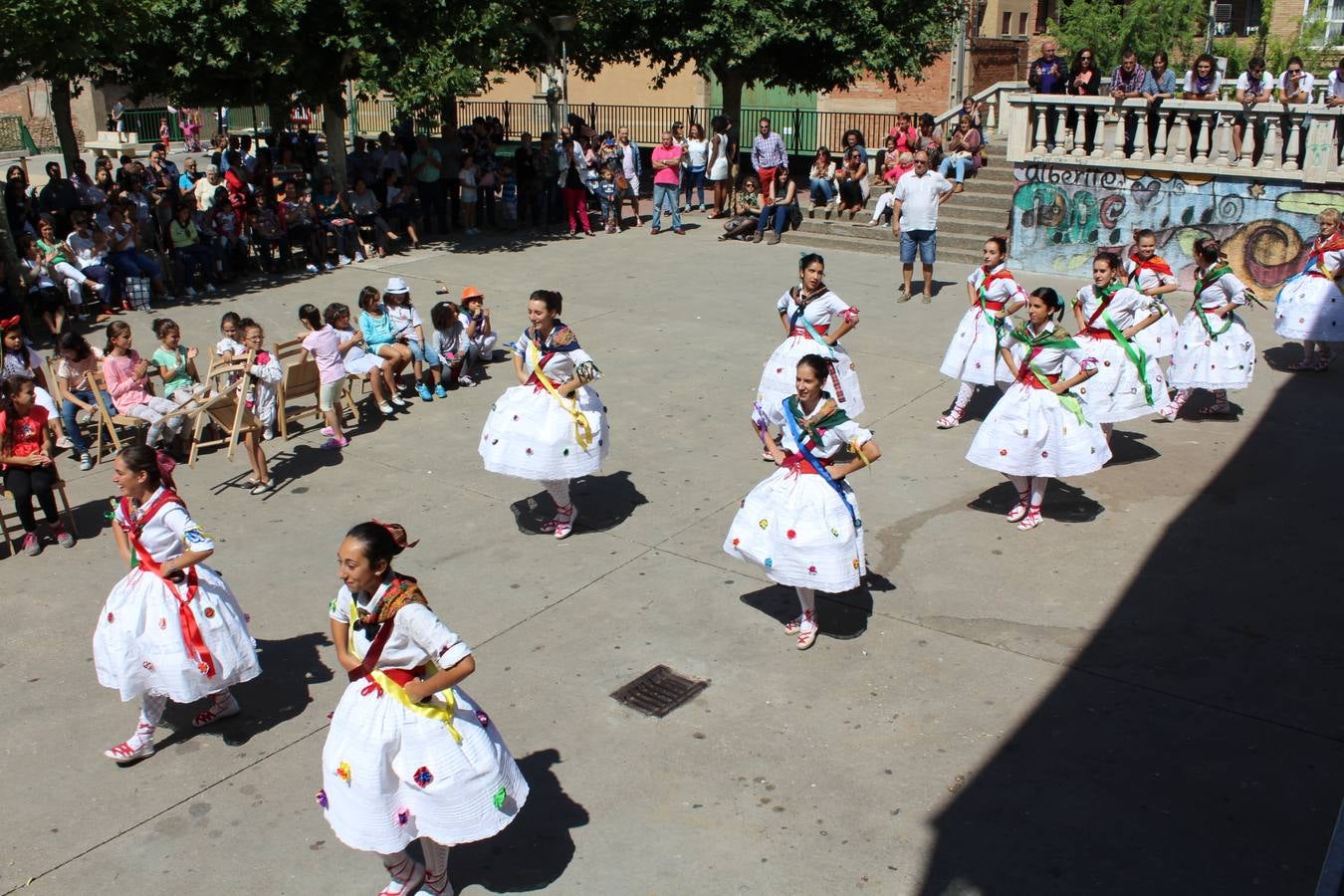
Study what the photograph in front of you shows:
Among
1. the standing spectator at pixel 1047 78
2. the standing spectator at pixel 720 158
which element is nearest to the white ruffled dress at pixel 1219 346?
the standing spectator at pixel 1047 78

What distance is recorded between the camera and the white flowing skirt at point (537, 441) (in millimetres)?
8273

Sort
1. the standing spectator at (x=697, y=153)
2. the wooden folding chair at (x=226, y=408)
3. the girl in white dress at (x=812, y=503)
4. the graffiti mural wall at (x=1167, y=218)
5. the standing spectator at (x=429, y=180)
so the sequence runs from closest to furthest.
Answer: the girl in white dress at (x=812, y=503), the wooden folding chair at (x=226, y=408), the graffiti mural wall at (x=1167, y=218), the standing spectator at (x=429, y=180), the standing spectator at (x=697, y=153)

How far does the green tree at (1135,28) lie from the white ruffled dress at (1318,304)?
854 inches

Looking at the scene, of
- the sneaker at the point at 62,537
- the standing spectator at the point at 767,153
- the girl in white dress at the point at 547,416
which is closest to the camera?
the girl in white dress at the point at 547,416

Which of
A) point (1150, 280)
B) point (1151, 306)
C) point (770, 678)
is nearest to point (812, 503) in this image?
point (770, 678)

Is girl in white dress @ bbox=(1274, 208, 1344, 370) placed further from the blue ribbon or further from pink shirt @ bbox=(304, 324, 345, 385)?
pink shirt @ bbox=(304, 324, 345, 385)

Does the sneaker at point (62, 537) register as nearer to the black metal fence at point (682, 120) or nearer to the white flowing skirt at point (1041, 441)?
the white flowing skirt at point (1041, 441)

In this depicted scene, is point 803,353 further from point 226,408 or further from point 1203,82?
point 1203,82

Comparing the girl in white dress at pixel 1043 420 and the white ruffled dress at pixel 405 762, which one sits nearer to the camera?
the white ruffled dress at pixel 405 762

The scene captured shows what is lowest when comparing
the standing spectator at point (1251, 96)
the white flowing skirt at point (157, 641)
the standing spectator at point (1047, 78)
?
the white flowing skirt at point (157, 641)

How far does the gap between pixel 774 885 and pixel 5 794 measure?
3783 mm

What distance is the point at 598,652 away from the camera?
23.7 ft

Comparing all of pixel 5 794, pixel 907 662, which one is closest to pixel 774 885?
pixel 907 662

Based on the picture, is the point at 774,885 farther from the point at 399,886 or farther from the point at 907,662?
the point at 907,662
